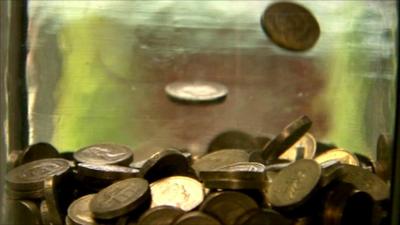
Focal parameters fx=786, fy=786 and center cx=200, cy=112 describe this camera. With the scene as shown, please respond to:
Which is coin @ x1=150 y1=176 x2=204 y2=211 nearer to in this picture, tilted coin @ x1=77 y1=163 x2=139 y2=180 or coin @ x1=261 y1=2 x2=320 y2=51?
tilted coin @ x1=77 y1=163 x2=139 y2=180

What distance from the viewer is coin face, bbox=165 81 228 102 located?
4.58 feet

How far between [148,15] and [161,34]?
4cm

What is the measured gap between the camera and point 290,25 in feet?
4.61

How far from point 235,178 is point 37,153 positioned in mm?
355

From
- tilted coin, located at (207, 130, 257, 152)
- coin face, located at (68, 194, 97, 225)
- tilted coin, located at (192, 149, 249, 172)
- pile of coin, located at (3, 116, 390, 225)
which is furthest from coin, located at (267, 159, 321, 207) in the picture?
tilted coin, located at (207, 130, 257, 152)

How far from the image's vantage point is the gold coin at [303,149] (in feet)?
4.14

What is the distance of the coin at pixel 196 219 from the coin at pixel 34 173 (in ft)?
0.66

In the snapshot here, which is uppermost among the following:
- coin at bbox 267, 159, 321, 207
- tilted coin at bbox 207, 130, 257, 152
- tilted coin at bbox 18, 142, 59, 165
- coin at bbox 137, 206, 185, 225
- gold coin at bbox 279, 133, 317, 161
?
coin at bbox 267, 159, 321, 207

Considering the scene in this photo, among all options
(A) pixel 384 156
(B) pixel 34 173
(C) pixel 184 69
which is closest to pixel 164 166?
(B) pixel 34 173

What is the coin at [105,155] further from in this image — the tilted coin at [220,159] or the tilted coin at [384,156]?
the tilted coin at [384,156]

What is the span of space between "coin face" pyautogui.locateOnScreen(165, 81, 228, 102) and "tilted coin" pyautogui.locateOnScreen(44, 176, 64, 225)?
445 millimetres

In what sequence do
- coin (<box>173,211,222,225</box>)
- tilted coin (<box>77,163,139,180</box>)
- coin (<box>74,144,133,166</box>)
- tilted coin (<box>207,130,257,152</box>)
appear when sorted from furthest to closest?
1. tilted coin (<box>207,130,257,152</box>)
2. coin (<box>74,144,133,166</box>)
3. tilted coin (<box>77,163,139,180</box>)
4. coin (<box>173,211,222,225</box>)

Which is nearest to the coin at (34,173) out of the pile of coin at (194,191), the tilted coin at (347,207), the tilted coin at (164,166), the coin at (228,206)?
the pile of coin at (194,191)

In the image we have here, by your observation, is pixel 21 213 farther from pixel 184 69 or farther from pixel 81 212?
pixel 184 69
